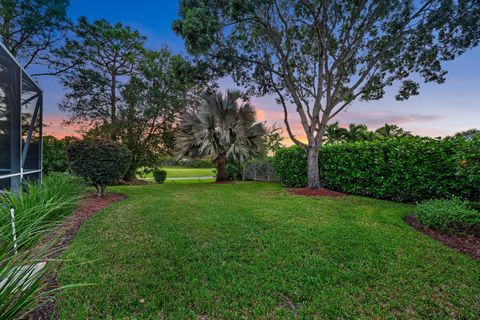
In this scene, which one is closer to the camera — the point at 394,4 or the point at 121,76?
Result: the point at 394,4

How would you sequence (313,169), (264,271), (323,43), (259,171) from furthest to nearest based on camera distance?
(259,171) < (313,169) < (323,43) < (264,271)

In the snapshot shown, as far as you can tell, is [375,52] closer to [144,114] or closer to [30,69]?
[144,114]

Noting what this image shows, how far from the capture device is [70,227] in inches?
145

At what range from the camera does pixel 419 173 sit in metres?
6.08

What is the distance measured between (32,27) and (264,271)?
15483 mm

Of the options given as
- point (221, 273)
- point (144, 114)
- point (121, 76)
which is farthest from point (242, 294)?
point (121, 76)

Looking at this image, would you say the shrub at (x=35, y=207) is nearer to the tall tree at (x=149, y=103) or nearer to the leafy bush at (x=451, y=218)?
the leafy bush at (x=451, y=218)

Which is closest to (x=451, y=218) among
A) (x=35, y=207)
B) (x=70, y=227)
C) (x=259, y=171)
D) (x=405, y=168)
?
(x=405, y=168)

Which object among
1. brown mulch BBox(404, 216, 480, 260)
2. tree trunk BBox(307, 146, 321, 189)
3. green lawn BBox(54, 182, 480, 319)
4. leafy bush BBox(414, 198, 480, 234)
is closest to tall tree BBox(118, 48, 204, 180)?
tree trunk BBox(307, 146, 321, 189)

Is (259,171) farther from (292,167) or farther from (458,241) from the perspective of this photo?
(458,241)

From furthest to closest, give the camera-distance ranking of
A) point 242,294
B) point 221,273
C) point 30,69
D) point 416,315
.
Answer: point 30,69, point 221,273, point 242,294, point 416,315

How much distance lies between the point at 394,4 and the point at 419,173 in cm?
589

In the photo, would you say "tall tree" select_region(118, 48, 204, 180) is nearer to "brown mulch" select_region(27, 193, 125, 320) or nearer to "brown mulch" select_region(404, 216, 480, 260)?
"brown mulch" select_region(27, 193, 125, 320)

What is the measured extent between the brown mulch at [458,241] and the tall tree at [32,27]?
1677 cm
